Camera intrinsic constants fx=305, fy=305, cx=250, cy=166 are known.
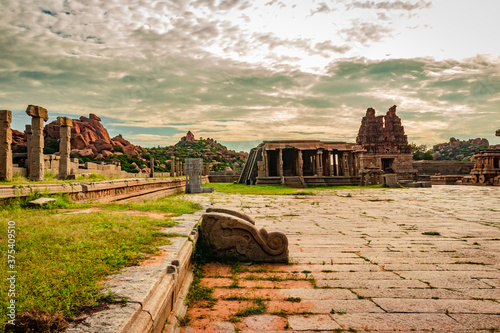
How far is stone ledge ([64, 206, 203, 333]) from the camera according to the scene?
5.63 ft

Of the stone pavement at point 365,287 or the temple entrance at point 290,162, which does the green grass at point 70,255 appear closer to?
the stone pavement at point 365,287

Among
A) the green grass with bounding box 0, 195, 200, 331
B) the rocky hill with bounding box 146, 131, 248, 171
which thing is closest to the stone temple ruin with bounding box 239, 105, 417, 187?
the green grass with bounding box 0, 195, 200, 331

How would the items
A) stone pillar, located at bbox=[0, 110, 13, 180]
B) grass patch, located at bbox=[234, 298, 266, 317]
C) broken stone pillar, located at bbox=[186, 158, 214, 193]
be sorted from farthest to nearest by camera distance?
1. broken stone pillar, located at bbox=[186, 158, 214, 193]
2. stone pillar, located at bbox=[0, 110, 13, 180]
3. grass patch, located at bbox=[234, 298, 266, 317]

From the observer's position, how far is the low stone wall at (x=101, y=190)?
6.24 meters

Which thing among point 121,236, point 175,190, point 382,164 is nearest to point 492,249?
point 121,236

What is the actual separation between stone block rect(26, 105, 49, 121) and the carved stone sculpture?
1180 cm

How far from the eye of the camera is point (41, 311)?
173 cm

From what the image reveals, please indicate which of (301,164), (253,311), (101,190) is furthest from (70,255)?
(301,164)

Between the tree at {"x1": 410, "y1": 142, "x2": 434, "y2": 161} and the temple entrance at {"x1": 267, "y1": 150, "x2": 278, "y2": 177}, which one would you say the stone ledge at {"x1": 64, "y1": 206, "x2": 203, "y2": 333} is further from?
the tree at {"x1": 410, "y1": 142, "x2": 434, "y2": 161}

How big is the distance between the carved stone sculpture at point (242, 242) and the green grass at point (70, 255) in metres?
0.79

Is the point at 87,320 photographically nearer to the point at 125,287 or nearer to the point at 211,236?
the point at 125,287

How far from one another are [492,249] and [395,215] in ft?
13.6

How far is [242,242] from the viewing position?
4.45 meters

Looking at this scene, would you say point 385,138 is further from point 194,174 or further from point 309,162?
point 194,174
